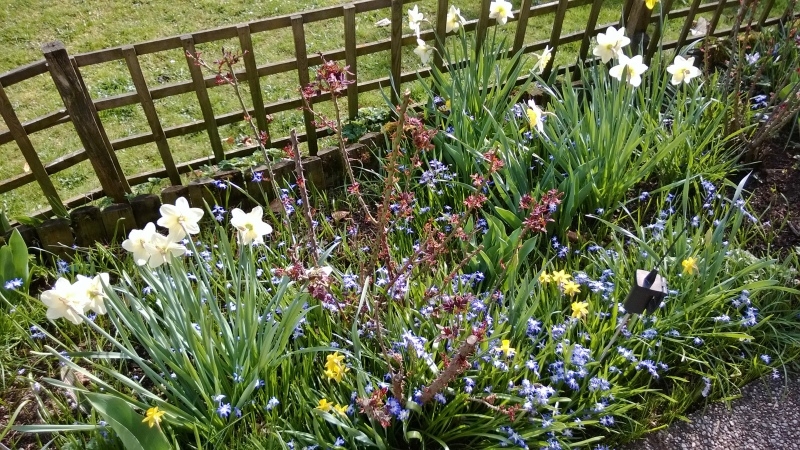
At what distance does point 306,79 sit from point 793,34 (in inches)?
111

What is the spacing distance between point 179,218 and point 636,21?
10.4ft

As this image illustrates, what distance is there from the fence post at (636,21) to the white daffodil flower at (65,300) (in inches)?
130

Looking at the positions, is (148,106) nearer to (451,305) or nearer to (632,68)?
(451,305)

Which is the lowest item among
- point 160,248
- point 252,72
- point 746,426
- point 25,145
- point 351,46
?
point 746,426

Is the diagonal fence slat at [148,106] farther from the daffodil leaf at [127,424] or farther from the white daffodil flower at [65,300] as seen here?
the daffodil leaf at [127,424]

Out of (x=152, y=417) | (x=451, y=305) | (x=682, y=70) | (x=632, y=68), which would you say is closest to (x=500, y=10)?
(x=632, y=68)

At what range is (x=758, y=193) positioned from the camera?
3.17 meters

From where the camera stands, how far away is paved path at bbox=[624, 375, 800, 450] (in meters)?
2.27

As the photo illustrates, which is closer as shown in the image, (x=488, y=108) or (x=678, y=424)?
(x=678, y=424)

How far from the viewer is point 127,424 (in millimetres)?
1738

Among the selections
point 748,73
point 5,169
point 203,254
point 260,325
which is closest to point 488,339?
point 260,325

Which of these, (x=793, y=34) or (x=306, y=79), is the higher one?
(x=306, y=79)

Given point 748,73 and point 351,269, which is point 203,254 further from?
point 748,73

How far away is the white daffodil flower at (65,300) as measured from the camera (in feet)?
5.43
